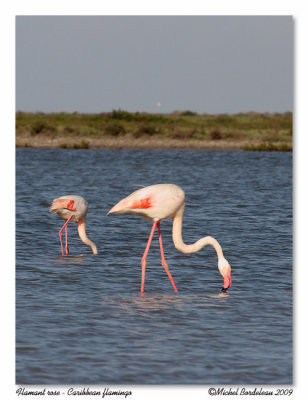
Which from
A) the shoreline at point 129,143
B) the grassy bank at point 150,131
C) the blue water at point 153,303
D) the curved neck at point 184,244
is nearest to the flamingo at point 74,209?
the blue water at point 153,303

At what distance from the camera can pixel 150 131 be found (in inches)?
1735

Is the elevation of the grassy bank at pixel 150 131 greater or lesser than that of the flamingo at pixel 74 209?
greater

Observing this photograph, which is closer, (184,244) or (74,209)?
(184,244)

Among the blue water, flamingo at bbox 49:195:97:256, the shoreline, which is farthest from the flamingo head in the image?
the shoreline

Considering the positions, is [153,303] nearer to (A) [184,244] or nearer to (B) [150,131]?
(A) [184,244]

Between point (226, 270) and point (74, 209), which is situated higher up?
point (74, 209)

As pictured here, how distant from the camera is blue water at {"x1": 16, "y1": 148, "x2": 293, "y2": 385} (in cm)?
736

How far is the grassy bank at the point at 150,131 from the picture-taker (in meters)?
41.7

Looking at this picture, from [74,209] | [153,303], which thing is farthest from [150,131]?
[153,303]

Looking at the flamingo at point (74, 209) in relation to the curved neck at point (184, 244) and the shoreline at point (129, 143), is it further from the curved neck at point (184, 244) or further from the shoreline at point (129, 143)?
the shoreline at point (129, 143)

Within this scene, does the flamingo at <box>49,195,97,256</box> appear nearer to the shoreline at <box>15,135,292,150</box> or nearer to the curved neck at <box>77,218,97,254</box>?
the curved neck at <box>77,218,97,254</box>

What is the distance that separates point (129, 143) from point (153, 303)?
1299 inches

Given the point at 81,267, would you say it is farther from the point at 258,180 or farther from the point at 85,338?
the point at 258,180

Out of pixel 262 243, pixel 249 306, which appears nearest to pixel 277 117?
pixel 262 243
